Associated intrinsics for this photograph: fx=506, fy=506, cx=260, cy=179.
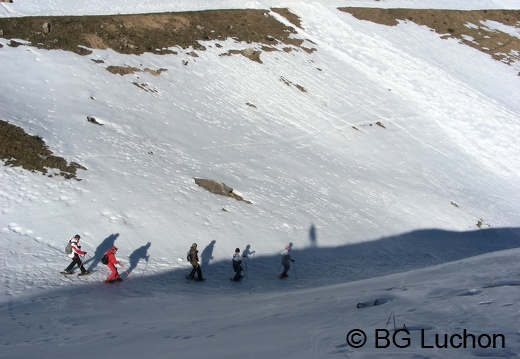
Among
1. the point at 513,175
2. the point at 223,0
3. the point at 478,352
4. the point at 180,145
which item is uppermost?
the point at 223,0

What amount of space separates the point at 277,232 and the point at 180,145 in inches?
287

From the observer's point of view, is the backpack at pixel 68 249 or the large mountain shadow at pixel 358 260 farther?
the large mountain shadow at pixel 358 260

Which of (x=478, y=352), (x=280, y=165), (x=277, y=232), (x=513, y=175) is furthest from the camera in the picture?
(x=513, y=175)

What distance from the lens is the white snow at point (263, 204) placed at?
10047 mm

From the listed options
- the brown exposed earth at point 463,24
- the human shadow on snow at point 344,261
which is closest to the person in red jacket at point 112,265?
the human shadow on snow at point 344,261

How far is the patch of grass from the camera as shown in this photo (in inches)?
745

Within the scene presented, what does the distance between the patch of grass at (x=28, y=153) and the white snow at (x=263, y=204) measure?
0.50 metres

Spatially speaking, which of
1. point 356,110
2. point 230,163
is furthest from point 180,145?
point 356,110

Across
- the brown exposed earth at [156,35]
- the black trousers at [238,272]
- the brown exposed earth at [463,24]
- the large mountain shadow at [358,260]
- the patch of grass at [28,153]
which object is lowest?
the large mountain shadow at [358,260]

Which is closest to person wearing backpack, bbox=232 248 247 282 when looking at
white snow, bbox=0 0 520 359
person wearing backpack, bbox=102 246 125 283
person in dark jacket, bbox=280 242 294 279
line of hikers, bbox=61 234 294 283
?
line of hikers, bbox=61 234 294 283

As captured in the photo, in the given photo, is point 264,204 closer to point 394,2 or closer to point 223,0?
point 223,0

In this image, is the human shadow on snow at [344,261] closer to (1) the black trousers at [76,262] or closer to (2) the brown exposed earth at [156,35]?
(1) the black trousers at [76,262]

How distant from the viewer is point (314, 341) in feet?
28.5

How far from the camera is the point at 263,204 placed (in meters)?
22.0
